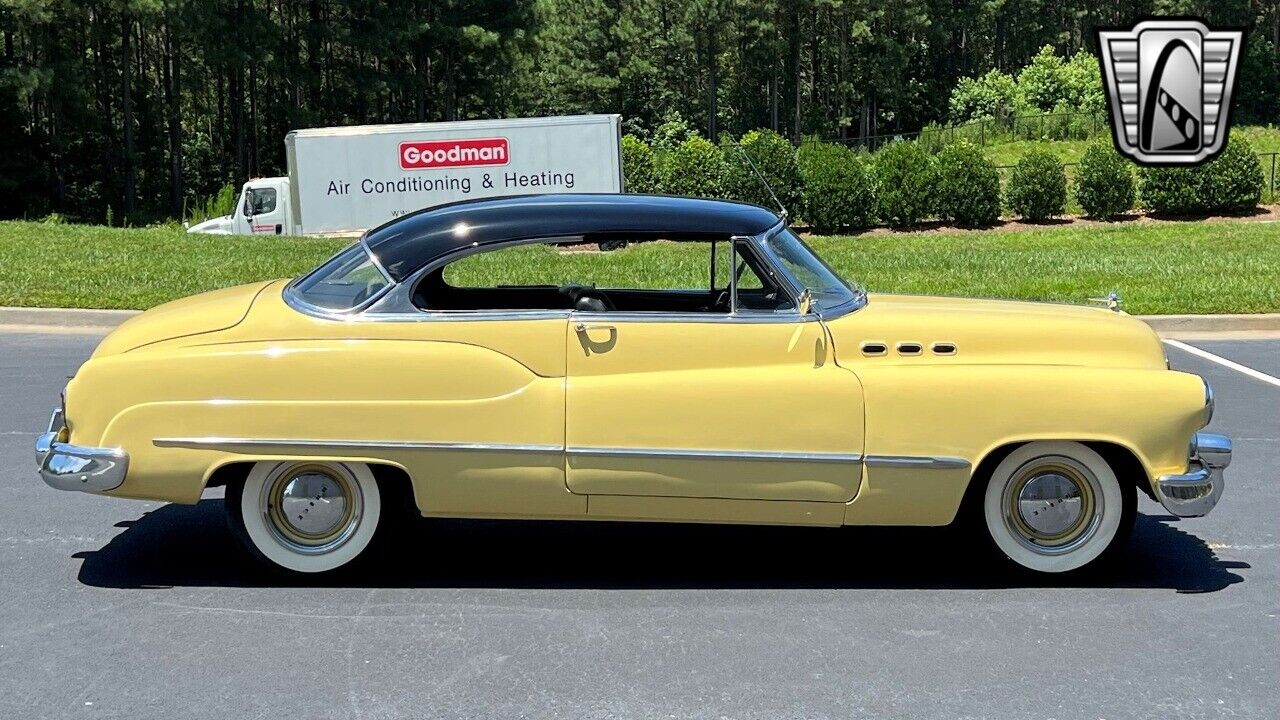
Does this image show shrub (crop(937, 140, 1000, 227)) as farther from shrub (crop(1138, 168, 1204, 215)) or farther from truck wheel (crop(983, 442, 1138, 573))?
truck wheel (crop(983, 442, 1138, 573))

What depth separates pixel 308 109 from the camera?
193 ft

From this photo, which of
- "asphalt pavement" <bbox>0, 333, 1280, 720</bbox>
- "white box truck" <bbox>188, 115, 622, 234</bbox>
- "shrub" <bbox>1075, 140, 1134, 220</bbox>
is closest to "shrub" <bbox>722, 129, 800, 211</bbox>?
"white box truck" <bbox>188, 115, 622, 234</bbox>

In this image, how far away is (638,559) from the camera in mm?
6195

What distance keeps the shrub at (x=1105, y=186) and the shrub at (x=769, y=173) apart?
5956mm

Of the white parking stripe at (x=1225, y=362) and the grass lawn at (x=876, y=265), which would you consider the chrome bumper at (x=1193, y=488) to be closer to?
the grass lawn at (x=876, y=265)

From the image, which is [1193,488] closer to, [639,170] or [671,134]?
[639,170]

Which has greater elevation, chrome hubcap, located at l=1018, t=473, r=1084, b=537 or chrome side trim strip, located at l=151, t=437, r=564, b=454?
chrome side trim strip, located at l=151, t=437, r=564, b=454

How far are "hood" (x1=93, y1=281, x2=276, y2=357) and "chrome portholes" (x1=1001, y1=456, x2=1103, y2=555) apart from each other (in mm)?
3338

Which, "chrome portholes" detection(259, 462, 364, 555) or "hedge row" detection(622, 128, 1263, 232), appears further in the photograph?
"hedge row" detection(622, 128, 1263, 232)

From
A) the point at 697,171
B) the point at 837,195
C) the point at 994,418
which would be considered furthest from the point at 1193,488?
the point at 697,171

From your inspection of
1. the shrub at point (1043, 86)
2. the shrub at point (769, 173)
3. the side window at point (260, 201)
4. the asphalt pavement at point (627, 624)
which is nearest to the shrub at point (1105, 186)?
the shrub at point (769, 173)

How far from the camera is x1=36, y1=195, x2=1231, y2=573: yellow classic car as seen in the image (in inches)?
219

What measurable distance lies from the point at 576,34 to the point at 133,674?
67.1 m

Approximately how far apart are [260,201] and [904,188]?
13.5 meters
